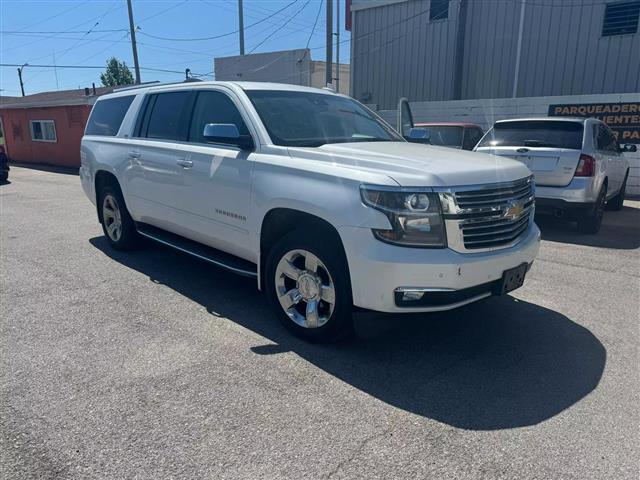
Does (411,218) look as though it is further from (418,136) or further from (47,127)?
(47,127)

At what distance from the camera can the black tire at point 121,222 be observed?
19.7 ft

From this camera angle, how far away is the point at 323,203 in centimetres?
338

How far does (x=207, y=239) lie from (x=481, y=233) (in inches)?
97.7

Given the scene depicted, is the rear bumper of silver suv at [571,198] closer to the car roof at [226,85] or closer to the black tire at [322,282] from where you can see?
the car roof at [226,85]

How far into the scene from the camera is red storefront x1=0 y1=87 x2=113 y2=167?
20.2 meters

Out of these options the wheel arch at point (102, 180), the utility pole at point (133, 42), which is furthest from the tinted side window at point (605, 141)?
the utility pole at point (133, 42)

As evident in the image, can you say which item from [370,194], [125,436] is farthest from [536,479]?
[125,436]

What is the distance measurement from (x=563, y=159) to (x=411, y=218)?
16.3 ft

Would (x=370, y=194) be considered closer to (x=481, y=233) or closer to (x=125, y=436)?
→ (x=481, y=233)

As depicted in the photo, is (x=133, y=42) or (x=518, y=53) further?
(x=133, y=42)

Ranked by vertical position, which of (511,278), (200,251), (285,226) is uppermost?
(285,226)

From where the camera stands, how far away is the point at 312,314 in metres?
3.67

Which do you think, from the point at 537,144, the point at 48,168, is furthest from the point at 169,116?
the point at 48,168

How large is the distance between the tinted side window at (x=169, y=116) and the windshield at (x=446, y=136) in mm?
6267
